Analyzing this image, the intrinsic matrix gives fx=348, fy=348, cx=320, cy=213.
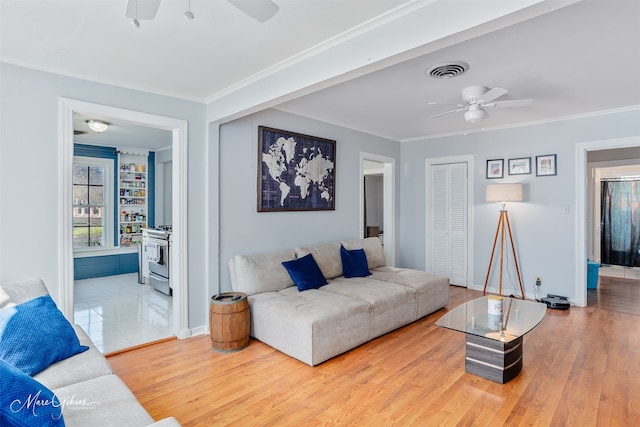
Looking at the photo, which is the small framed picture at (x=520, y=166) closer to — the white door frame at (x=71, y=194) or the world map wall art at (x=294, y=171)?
the world map wall art at (x=294, y=171)

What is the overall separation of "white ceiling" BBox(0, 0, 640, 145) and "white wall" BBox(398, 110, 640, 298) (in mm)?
732

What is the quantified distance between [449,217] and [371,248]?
1647mm

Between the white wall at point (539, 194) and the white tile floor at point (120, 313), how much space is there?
15.0ft

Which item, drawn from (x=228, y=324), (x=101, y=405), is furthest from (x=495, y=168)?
(x=101, y=405)

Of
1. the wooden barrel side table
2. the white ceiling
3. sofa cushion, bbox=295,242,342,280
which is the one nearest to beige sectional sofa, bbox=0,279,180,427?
the wooden barrel side table

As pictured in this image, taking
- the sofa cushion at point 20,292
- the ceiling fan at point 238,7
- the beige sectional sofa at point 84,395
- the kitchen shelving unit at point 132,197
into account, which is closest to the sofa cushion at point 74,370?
the beige sectional sofa at point 84,395

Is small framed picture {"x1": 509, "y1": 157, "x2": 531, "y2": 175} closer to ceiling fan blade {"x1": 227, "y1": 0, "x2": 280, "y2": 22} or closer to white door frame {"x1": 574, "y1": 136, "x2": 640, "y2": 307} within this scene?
white door frame {"x1": 574, "y1": 136, "x2": 640, "y2": 307}

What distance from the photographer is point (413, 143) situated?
19.8 feet

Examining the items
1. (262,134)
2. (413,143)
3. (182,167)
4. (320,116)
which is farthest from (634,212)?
(182,167)

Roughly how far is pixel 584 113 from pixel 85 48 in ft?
17.6

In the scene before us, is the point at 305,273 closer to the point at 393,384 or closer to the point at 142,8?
the point at 393,384

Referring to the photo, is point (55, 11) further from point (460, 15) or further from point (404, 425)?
point (404, 425)

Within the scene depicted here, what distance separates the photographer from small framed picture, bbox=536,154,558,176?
473 centimetres

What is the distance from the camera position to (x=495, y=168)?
5.21m
